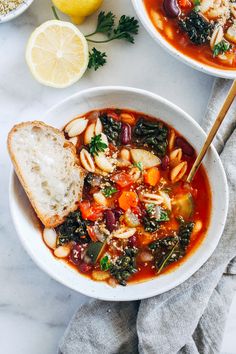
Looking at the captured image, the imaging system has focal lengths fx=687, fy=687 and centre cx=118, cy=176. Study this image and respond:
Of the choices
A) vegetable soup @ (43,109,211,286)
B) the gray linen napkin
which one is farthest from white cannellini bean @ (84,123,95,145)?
the gray linen napkin

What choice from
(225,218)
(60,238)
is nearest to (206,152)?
(225,218)

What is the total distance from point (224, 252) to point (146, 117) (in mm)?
786

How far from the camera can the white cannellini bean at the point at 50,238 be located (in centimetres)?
339

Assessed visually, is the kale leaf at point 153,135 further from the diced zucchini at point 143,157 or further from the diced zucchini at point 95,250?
the diced zucchini at point 95,250

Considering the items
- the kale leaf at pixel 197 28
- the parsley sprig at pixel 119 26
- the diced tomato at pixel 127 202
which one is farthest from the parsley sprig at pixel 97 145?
the kale leaf at pixel 197 28

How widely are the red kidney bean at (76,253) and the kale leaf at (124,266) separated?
16 cm

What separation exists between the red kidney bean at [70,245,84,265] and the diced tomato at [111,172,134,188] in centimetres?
36

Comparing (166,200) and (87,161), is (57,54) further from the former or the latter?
(166,200)

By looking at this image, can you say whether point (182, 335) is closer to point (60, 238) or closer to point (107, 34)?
point (60, 238)

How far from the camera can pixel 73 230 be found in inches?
133

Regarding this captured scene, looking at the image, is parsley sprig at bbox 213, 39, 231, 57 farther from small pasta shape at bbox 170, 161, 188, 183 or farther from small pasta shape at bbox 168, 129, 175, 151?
small pasta shape at bbox 170, 161, 188, 183

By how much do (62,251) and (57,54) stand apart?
1.00 m

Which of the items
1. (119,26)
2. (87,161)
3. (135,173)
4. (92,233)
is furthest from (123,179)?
(119,26)

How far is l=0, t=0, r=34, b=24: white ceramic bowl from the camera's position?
3.60 m
